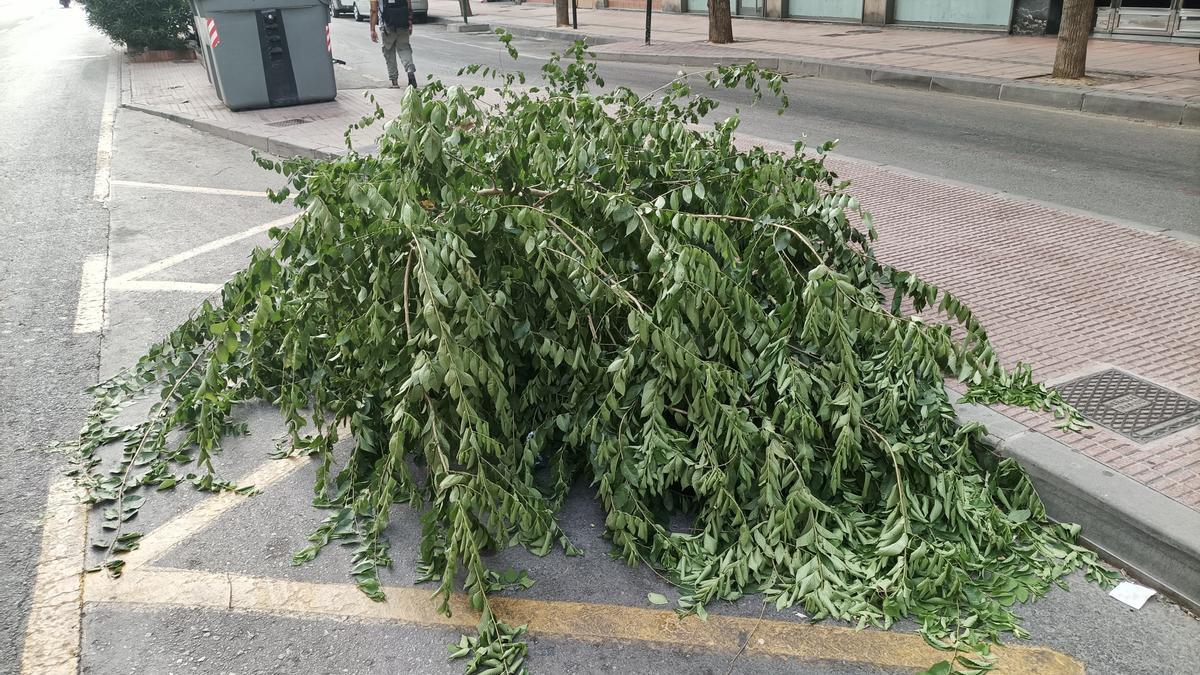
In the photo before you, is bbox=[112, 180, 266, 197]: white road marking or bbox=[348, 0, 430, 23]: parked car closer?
bbox=[112, 180, 266, 197]: white road marking

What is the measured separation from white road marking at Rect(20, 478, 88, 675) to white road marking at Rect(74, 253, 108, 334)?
208cm

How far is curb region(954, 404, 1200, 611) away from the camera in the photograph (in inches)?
124

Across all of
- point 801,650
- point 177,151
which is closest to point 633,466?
point 801,650

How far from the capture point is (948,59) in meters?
15.7

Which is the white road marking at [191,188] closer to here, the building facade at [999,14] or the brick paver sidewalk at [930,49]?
the brick paver sidewalk at [930,49]

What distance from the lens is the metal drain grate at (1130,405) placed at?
12.9ft

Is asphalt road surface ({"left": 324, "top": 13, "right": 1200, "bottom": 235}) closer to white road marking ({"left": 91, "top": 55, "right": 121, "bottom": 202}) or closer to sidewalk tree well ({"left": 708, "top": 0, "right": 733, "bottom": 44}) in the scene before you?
sidewalk tree well ({"left": 708, "top": 0, "right": 733, "bottom": 44})

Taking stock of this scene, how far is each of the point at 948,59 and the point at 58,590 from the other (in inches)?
616

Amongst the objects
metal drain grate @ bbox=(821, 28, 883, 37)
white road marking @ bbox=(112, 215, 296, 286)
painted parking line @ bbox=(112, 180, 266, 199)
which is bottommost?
white road marking @ bbox=(112, 215, 296, 286)

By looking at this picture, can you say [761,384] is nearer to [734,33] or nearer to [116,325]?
[116,325]

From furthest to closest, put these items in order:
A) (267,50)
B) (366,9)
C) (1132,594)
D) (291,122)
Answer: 1. (366,9)
2. (267,50)
3. (291,122)
4. (1132,594)

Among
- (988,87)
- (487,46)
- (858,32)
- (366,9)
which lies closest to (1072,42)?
(988,87)

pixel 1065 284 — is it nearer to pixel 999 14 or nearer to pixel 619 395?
pixel 619 395

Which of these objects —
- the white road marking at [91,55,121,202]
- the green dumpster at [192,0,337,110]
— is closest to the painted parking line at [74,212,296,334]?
the white road marking at [91,55,121,202]
